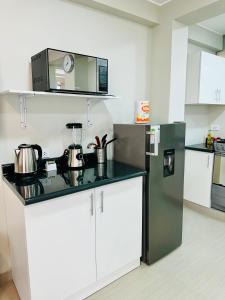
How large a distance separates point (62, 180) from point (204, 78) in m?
2.39

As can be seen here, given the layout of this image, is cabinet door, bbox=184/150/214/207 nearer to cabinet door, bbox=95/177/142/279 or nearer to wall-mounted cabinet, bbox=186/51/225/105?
wall-mounted cabinet, bbox=186/51/225/105

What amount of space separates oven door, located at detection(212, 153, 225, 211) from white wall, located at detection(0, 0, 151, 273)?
131 cm

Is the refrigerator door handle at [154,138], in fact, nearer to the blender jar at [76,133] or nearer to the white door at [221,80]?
the blender jar at [76,133]

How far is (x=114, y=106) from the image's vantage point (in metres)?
2.32

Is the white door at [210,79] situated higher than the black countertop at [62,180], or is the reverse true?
the white door at [210,79]

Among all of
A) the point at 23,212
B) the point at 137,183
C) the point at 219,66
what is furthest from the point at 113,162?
the point at 219,66

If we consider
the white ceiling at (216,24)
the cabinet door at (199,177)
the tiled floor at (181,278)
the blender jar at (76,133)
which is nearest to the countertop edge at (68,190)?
the blender jar at (76,133)

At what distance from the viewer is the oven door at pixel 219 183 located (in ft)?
9.21

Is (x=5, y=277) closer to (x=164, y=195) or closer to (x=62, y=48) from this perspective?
(x=164, y=195)

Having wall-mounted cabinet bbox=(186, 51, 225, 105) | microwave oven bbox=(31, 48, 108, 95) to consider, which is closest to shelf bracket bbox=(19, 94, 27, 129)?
microwave oven bbox=(31, 48, 108, 95)

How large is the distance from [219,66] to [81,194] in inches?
109

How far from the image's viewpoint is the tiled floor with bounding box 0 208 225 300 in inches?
66.0

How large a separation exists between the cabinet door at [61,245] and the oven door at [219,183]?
198 cm

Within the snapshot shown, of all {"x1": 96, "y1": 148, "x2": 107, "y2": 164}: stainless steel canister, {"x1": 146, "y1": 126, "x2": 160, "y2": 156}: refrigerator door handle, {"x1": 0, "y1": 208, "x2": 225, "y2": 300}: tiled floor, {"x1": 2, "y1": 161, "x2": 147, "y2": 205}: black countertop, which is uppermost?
{"x1": 146, "y1": 126, "x2": 160, "y2": 156}: refrigerator door handle
